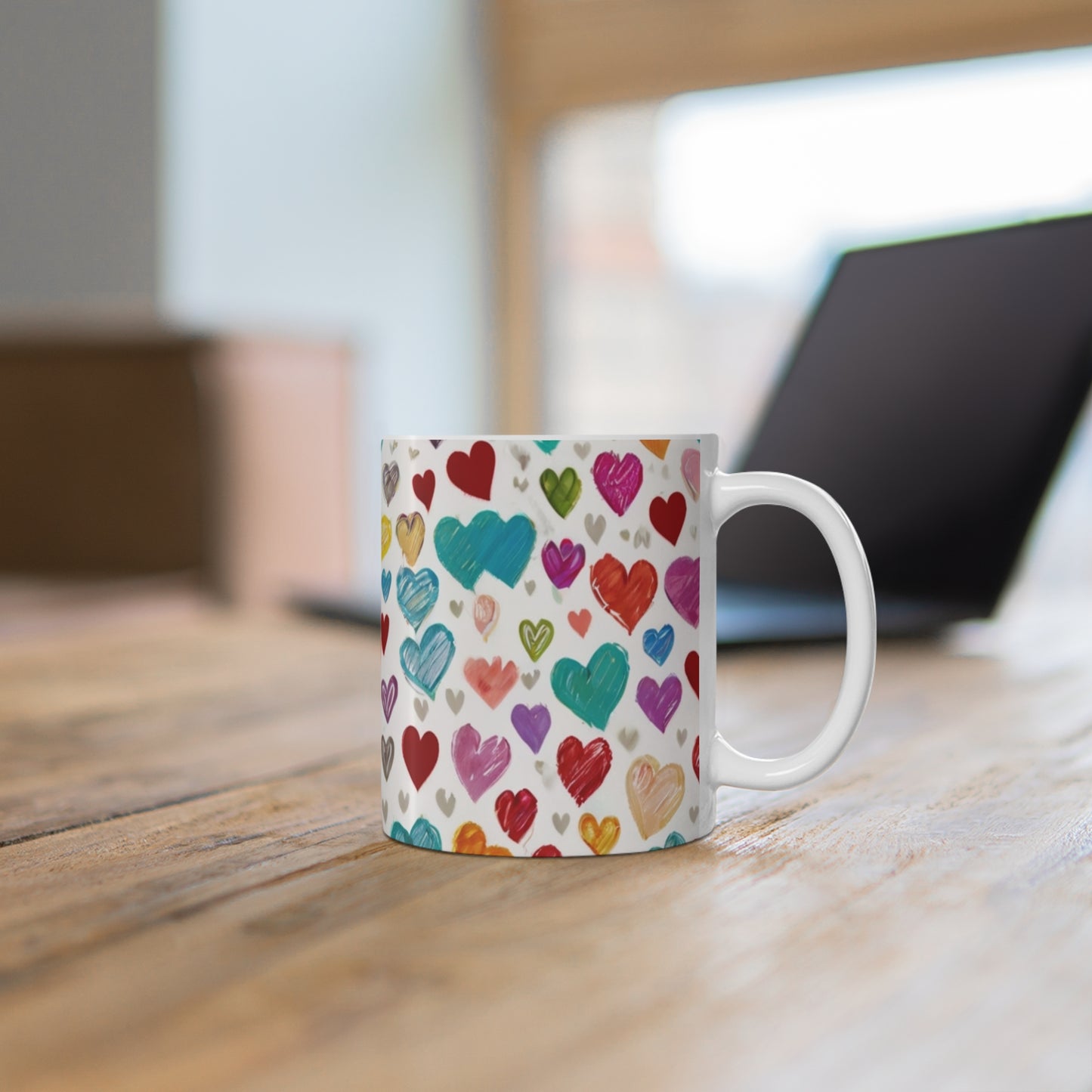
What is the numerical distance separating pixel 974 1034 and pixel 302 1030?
151mm

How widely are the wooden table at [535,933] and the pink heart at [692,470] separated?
121mm

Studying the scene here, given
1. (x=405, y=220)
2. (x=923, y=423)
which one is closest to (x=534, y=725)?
(x=923, y=423)

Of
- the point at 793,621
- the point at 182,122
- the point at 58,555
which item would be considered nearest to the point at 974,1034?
the point at 793,621

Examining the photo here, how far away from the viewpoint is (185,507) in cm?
206

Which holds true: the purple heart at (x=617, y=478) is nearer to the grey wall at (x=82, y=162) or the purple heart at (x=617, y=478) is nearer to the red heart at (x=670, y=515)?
the red heart at (x=670, y=515)

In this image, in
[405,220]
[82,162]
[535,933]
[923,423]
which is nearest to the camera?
[535,933]

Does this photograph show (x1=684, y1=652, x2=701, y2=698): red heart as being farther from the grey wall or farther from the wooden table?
the grey wall

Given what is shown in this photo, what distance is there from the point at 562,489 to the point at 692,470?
0.05 m

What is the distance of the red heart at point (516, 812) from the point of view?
40 cm

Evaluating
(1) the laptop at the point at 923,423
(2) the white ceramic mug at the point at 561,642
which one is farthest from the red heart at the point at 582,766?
(1) the laptop at the point at 923,423

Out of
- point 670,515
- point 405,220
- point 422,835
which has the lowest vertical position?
point 422,835

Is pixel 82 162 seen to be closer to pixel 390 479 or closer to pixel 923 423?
pixel 923 423

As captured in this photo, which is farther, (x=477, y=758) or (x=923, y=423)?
(x=923, y=423)

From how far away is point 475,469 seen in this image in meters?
0.41
